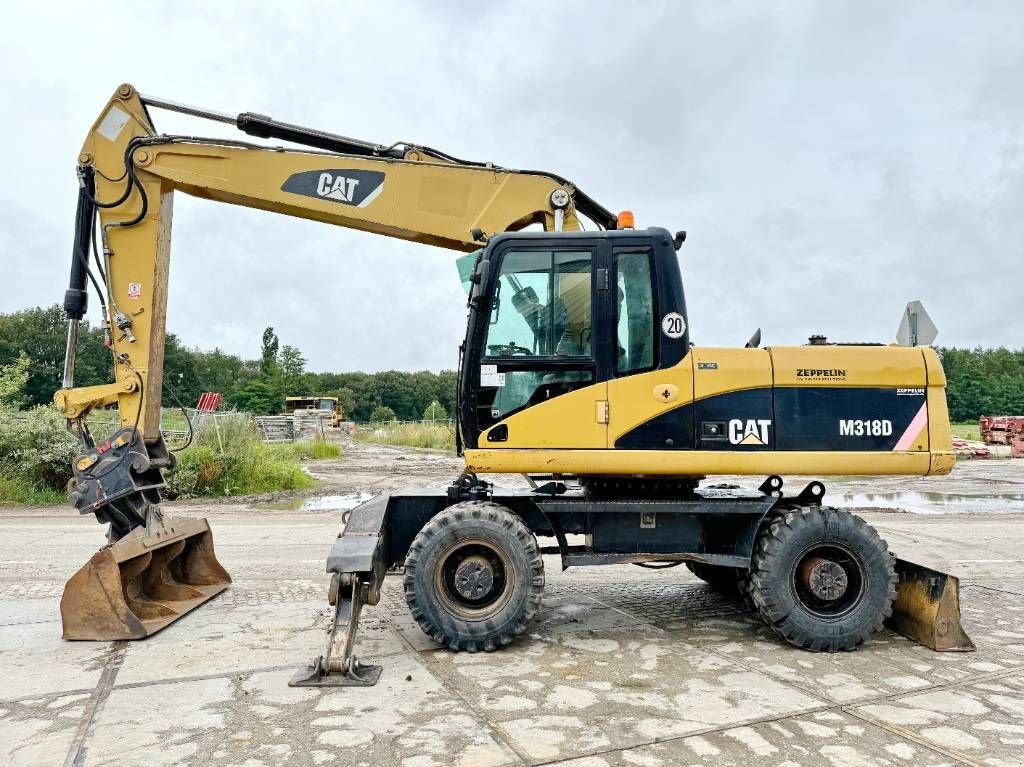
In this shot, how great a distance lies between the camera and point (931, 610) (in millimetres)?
5059

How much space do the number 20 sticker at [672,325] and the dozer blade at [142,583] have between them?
4.16m

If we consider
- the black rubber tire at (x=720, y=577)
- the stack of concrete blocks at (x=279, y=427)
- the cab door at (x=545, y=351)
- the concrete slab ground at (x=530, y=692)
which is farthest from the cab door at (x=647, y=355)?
the stack of concrete blocks at (x=279, y=427)

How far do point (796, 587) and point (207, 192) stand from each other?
5526mm

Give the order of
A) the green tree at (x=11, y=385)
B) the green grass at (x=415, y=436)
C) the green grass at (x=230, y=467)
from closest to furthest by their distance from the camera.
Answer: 1. the green grass at (x=230, y=467)
2. the green tree at (x=11, y=385)
3. the green grass at (x=415, y=436)

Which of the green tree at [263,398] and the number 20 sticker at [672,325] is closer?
the number 20 sticker at [672,325]

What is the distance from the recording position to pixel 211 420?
53.5 ft

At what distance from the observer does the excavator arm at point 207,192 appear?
19.8ft

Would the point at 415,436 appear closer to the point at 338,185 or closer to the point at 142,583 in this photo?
the point at 142,583

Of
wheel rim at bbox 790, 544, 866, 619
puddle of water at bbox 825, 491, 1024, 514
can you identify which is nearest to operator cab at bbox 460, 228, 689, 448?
wheel rim at bbox 790, 544, 866, 619

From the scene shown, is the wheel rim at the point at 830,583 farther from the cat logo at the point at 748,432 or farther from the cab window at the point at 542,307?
the cab window at the point at 542,307

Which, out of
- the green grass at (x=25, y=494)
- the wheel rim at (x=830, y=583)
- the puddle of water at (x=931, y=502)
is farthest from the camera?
the green grass at (x=25, y=494)

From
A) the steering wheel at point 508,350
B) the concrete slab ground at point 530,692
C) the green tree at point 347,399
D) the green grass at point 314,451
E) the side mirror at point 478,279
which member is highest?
the green tree at point 347,399

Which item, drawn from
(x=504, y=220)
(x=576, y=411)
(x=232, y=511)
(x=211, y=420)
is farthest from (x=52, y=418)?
(x=576, y=411)

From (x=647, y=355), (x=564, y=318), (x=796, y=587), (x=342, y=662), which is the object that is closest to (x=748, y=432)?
(x=647, y=355)
